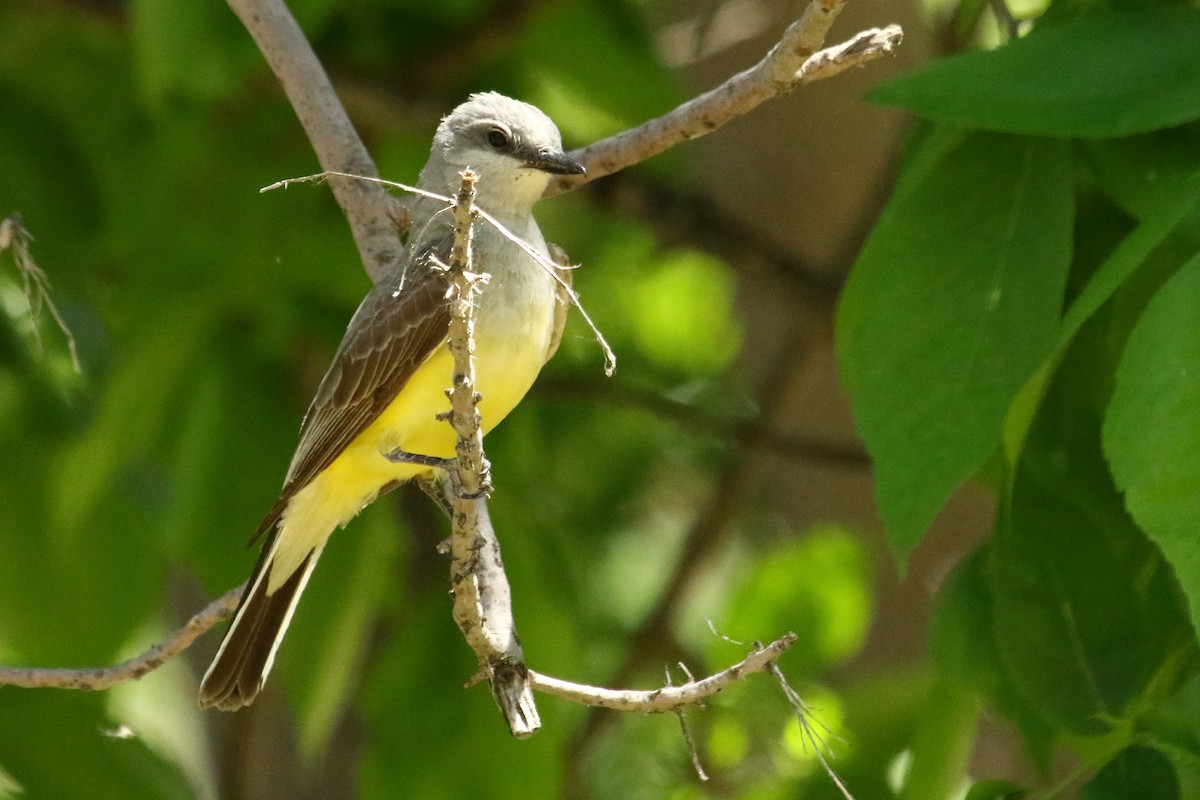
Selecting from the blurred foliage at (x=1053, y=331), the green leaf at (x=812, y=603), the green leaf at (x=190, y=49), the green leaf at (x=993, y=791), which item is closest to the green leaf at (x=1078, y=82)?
the blurred foliage at (x=1053, y=331)

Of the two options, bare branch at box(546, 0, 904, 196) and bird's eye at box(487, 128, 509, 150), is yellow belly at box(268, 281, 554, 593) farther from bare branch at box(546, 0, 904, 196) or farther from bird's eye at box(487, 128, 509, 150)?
bird's eye at box(487, 128, 509, 150)

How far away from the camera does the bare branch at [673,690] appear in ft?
7.89

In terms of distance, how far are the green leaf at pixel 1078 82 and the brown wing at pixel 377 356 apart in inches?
49.6

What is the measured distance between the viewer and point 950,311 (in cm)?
295

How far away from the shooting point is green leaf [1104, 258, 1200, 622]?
227 centimetres

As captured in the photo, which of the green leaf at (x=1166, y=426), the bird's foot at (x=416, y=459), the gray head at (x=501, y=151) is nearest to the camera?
the green leaf at (x=1166, y=426)

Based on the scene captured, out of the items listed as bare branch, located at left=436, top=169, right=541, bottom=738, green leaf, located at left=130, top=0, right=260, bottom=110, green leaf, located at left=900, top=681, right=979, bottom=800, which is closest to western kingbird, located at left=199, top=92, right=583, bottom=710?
bare branch, located at left=436, top=169, right=541, bottom=738

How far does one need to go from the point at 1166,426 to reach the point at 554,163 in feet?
6.01

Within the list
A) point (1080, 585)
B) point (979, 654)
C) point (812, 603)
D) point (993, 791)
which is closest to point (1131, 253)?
point (1080, 585)

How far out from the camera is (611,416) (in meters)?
6.84

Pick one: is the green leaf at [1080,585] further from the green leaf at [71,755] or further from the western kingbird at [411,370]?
the green leaf at [71,755]

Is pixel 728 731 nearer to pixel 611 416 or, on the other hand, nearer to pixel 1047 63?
pixel 611 416

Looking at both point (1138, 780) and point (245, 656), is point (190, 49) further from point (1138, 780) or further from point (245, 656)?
point (1138, 780)

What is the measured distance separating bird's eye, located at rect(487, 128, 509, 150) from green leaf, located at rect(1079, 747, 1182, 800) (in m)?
2.23
